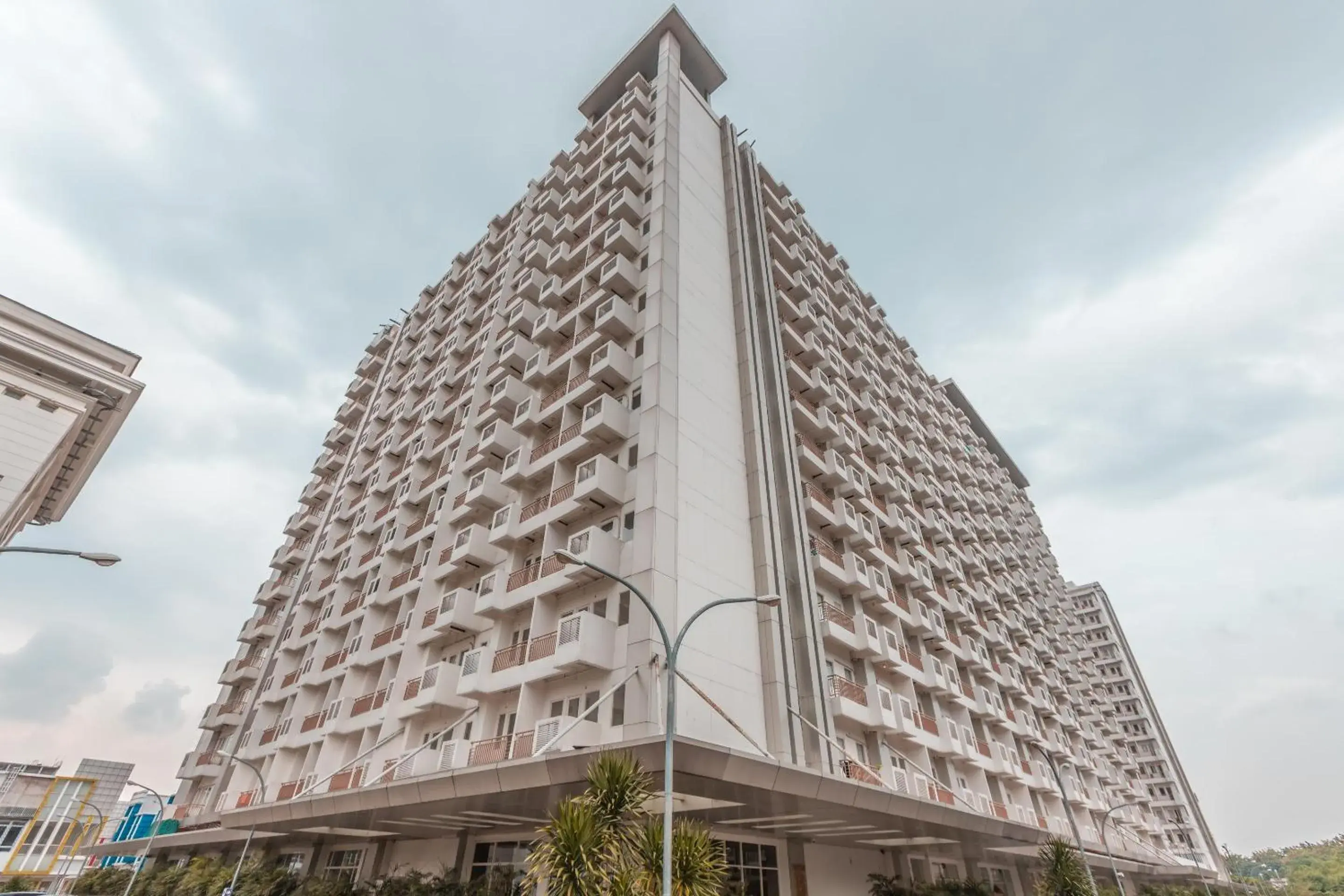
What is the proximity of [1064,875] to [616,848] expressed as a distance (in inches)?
844

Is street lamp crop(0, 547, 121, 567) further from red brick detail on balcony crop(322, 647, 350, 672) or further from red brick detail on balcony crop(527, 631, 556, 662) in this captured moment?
red brick detail on balcony crop(322, 647, 350, 672)

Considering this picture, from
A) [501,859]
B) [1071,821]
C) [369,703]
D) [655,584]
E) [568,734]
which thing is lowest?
[501,859]

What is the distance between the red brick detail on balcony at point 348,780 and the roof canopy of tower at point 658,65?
43.2 metres

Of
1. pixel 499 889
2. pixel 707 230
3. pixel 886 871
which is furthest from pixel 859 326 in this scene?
pixel 499 889

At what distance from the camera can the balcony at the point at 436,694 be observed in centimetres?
2492

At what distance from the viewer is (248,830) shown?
103ft

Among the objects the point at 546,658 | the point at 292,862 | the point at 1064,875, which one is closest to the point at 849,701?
the point at 1064,875

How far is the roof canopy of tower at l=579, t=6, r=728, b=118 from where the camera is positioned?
44500mm

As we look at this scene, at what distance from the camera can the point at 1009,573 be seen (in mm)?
55625

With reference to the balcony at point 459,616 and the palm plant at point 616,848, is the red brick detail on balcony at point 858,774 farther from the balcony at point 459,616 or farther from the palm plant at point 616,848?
the balcony at point 459,616

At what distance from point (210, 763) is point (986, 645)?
51.3 m

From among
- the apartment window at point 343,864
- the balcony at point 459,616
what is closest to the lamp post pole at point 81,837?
the apartment window at point 343,864

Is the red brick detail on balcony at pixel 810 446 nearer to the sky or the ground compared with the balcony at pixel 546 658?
nearer to the sky

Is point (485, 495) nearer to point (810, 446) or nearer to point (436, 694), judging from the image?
point (436, 694)
